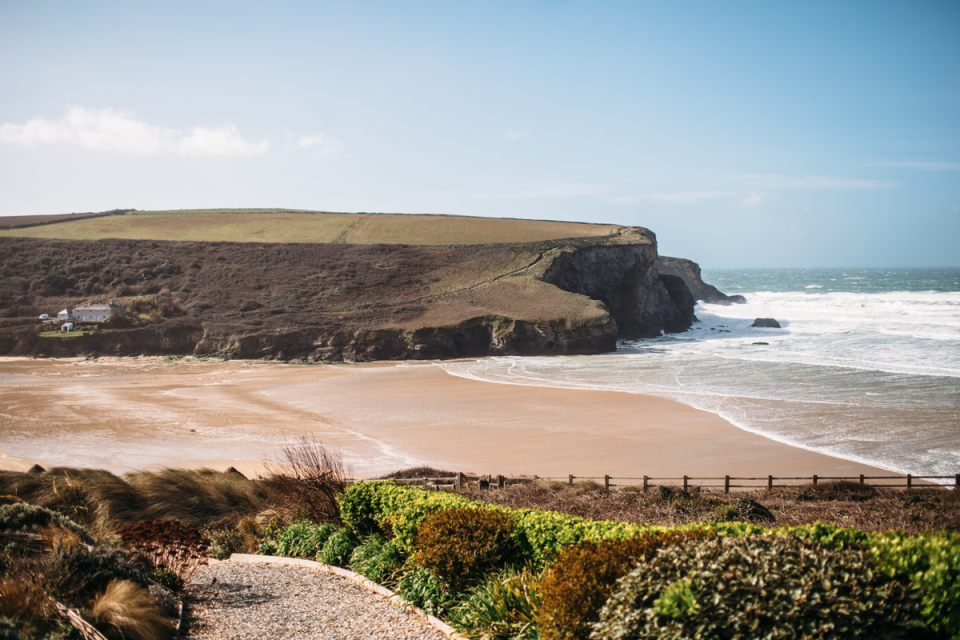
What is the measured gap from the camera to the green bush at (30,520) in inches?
282

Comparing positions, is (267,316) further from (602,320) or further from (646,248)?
(646,248)

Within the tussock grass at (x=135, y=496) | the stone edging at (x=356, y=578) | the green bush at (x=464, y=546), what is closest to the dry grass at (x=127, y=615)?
the stone edging at (x=356, y=578)

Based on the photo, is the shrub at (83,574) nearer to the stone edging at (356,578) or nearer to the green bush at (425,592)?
the stone edging at (356,578)

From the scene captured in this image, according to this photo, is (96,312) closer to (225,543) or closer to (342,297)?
(342,297)

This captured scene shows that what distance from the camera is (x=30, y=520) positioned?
24.3 feet

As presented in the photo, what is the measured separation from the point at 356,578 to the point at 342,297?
59345 millimetres

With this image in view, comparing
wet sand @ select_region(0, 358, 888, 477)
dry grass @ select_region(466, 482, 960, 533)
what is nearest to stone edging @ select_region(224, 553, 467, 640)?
dry grass @ select_region(466, 482, 960, 533)

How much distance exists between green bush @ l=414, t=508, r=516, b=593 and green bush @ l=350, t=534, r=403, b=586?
97cm

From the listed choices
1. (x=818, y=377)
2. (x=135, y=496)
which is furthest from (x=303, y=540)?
(x=818, y=377)

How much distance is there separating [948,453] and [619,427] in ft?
36.5

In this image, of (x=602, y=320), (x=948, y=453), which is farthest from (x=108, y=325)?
(x=948, y=453)

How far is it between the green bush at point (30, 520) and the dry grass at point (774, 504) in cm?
760

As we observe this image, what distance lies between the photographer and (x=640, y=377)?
128ft

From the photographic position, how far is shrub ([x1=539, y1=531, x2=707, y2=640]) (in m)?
5.07
